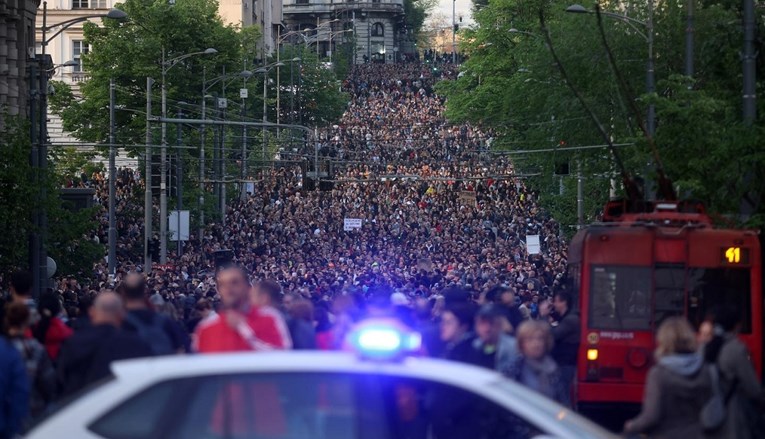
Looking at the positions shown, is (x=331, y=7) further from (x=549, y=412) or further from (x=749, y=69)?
(x=549, y=412)

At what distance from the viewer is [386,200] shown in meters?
80.2

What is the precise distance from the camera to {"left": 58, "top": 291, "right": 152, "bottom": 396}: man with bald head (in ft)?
35.4

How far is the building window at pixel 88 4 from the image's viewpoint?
90.8m

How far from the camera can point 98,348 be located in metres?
10.9

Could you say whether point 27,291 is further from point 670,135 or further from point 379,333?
point 670,135

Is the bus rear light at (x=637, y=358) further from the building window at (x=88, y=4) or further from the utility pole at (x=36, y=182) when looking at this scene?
the building window at (x=88, y=4)

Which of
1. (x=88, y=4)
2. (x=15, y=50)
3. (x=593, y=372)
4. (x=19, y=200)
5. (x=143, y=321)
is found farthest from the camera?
(x=88, y=4)

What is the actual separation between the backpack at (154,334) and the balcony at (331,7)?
18299cm

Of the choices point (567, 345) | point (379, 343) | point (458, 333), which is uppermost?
point (379, 343)

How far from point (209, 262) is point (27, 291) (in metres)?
46.7

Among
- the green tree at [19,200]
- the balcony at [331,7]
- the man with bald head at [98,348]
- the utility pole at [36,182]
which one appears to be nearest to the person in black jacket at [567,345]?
the man with bald head at [98,348]

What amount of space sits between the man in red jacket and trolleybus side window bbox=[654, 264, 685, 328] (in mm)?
9295

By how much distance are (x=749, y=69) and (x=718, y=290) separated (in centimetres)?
615

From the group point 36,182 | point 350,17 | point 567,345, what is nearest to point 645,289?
point 567,345
